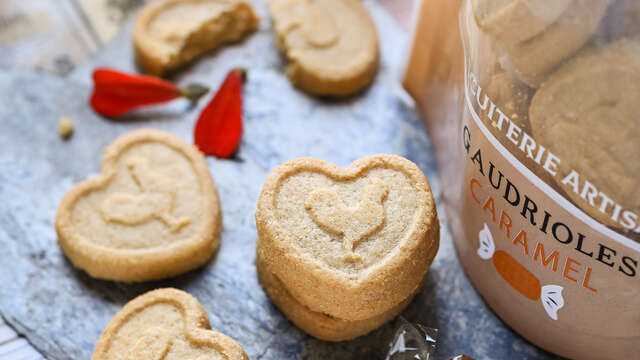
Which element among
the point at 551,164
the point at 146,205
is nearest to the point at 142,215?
the point at 146,205

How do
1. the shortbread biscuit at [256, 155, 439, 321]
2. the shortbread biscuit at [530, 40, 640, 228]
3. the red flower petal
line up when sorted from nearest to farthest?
the shortbread biscuit at [530, 40, 640, 228]
the shortbread biscuit at [256, 155, 439, 321]
the red flower petal

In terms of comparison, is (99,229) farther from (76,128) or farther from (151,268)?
Result: (76,128)

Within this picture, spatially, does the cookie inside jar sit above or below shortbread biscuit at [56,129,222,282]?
above

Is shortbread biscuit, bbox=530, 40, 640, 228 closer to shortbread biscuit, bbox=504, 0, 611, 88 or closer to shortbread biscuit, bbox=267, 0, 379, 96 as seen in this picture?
shortbread biscuit, bbox=504, 0, 611, 88

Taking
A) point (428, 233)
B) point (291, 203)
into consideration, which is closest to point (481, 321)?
point (428, 233)

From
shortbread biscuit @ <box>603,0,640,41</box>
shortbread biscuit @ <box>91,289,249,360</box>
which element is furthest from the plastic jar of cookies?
shortbread biscuit @ <box>91,289,249,360</box>

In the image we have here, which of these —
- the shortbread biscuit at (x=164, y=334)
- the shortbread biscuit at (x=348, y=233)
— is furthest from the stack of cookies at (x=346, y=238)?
the shortbread biscuit at (x=164, y=334)

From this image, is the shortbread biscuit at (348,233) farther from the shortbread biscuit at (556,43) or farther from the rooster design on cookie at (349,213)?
the shortbread biscuit at (556,43)

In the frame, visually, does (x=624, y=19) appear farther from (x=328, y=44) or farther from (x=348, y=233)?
(x=328, y=44)
